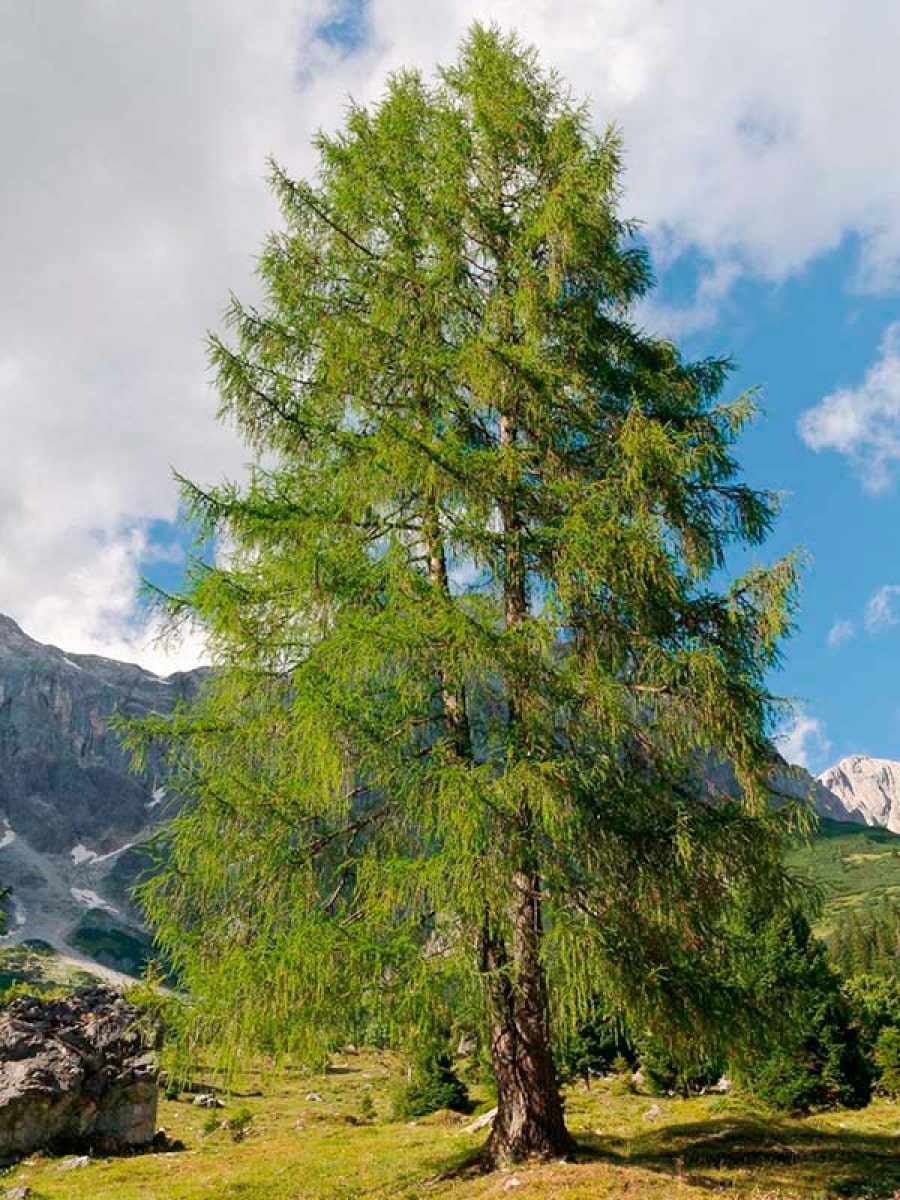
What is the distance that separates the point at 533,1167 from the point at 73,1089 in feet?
55.6

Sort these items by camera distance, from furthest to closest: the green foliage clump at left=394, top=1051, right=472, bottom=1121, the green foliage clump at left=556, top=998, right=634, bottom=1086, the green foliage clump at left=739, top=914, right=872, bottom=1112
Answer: the green foliage clump at left=556, top=998, right=634, bottom=1086 < the green foliage clump at left=394, top=1051, right=472, bottom=1121 < the green foliage clump at left=739, top=914, right=872, bottom=1112

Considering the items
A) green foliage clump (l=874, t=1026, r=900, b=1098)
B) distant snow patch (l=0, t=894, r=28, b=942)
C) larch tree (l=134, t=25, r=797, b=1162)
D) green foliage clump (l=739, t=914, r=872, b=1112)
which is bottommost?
green foliage clump (l=874, t=1026, r=900, b=1098)

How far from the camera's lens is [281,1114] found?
27.7 m

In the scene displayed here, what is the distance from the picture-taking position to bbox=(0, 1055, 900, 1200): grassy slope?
7.81 m

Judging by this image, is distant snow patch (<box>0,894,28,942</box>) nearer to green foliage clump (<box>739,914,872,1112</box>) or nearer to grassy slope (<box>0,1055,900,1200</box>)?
grassy slope (<box>0,1055,900,1200</box>)

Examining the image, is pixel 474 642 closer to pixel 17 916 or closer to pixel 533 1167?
pixel 533 1167

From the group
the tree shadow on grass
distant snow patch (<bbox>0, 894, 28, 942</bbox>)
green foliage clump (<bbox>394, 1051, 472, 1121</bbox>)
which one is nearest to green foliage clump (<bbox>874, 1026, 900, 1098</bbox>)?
green foliage clump (<bbox>394, 1051, 472, 1121</bbox>)

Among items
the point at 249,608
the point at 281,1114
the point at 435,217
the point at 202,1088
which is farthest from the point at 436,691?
the point at 202,1088

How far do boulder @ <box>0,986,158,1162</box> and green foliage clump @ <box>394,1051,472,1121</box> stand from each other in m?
8.47

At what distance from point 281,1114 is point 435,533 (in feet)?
86.5

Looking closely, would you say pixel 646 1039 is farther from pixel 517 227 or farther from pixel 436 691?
pixel 517 227

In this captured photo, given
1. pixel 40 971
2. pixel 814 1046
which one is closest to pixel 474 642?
pixel 814 1046

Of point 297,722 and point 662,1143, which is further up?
point 297,722

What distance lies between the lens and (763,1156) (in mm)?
10164
